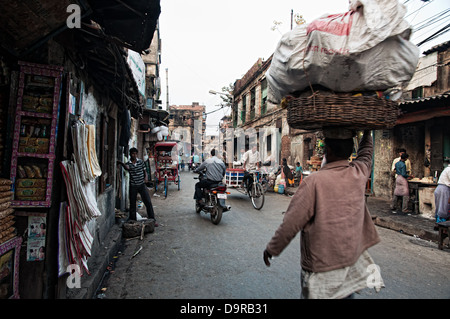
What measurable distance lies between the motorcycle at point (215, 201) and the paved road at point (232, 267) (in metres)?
0.31

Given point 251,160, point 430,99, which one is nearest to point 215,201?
point 251,160

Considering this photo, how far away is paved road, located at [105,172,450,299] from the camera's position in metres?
3.35

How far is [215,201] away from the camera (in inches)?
273

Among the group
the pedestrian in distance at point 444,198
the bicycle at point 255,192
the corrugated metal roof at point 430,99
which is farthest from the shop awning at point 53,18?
the corrugated metal roof at point 430,99

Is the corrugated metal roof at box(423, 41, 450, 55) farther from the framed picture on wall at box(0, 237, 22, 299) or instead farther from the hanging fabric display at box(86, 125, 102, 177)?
the framed picture on wall at box(0, 237, 22, 299)

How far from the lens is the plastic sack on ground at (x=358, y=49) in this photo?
5.80 feet

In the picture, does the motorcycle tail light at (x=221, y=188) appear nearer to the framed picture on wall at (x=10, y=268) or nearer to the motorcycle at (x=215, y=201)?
the motorcycle at (x=215, y=201)

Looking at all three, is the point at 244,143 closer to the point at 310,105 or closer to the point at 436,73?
the point at 436,73

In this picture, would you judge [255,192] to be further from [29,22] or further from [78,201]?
[29,22]

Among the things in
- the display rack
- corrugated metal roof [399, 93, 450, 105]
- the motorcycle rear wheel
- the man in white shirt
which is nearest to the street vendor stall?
corrugated metal roof [399, 93, 450, 105]

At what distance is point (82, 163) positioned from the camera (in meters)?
2.93

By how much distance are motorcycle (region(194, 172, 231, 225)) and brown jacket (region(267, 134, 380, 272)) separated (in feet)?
16.1

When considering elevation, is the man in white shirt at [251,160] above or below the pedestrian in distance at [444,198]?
above
